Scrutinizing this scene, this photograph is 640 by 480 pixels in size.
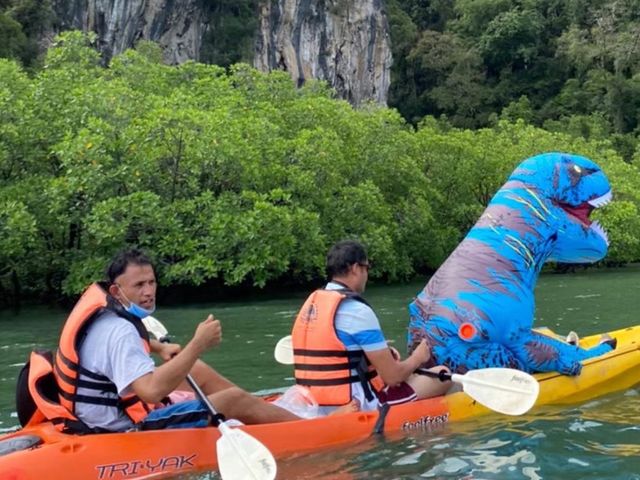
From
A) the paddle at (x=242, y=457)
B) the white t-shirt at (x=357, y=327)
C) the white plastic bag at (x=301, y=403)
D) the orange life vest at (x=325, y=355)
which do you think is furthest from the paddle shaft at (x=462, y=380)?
the paddle at (x=242, y=457)

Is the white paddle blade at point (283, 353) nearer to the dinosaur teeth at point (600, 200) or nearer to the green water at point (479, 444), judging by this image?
Answer: the green water at point (479, 444)

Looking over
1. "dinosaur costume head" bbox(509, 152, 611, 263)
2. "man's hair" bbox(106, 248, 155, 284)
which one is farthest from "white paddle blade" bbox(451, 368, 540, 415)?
"man's hair" bbox(106, 248, 155, 284)

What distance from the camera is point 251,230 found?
1659 centimetres

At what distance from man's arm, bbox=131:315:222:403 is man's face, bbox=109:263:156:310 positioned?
45 centimetres

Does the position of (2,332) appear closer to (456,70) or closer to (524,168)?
(524,168)

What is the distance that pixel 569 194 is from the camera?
6.60 m

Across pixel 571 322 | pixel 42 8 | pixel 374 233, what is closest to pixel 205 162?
pixel 374 233

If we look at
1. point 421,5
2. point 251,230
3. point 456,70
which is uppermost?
point 421,5

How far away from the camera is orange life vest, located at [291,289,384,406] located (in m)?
5.27

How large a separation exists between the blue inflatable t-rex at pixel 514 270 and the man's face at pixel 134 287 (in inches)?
100

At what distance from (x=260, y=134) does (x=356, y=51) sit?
1400 inches

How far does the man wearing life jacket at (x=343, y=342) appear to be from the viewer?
525cm

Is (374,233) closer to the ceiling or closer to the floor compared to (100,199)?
closer to the floor

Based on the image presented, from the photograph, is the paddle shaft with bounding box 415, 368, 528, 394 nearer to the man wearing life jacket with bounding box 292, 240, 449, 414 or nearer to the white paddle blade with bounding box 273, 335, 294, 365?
the man wearing life jacket with bounding box 292, 240, 449, 414
